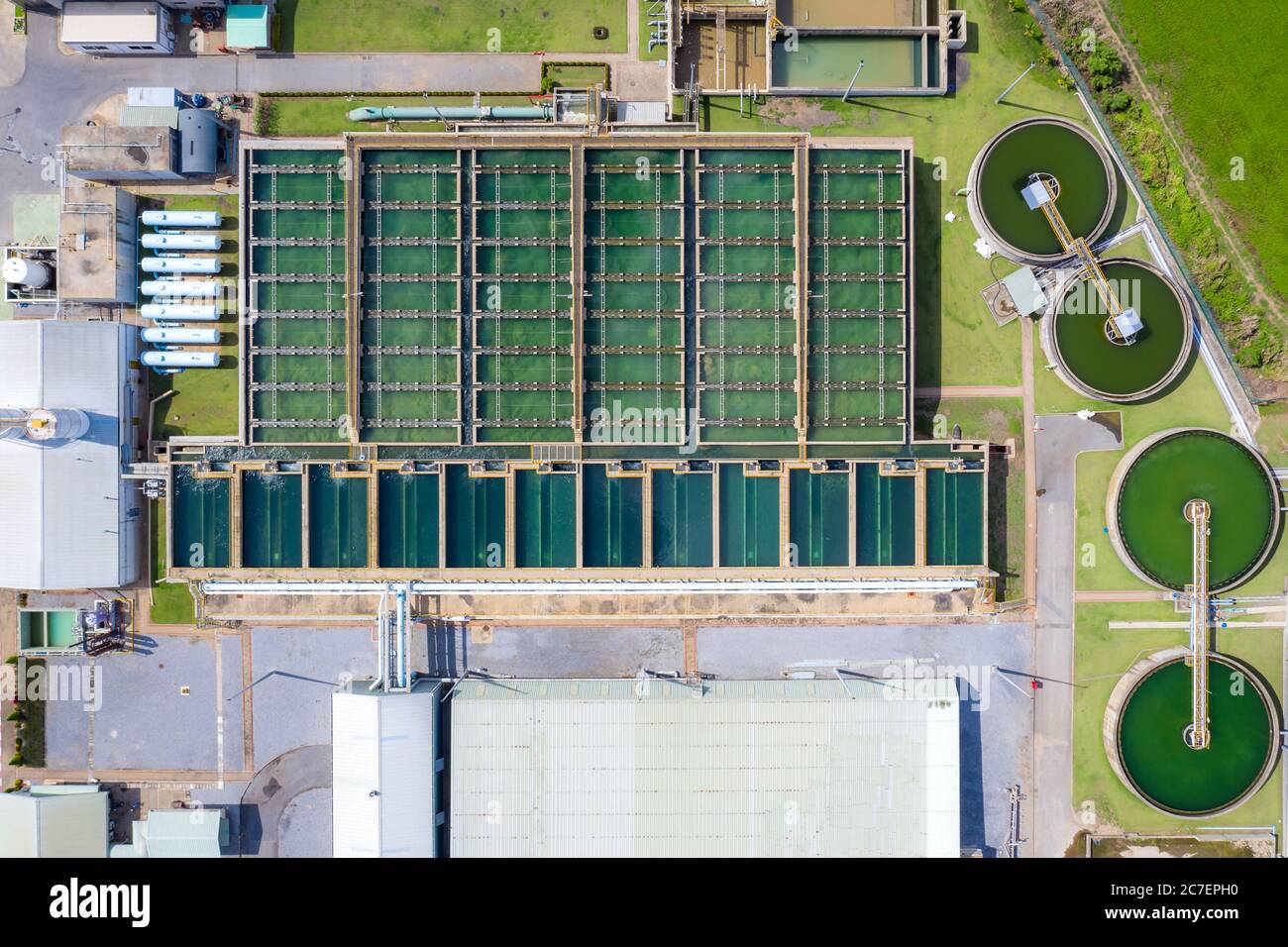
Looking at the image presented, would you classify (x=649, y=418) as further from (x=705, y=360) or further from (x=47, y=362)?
(x=47, y=362)

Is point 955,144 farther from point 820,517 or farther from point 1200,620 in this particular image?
point 1200,620

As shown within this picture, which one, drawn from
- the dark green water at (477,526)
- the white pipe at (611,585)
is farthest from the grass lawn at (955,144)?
the dark green water at (477,526)

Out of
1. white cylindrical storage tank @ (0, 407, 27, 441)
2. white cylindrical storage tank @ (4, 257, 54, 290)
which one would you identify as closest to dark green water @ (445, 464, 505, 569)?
white cylindrical storage tank @ (0, 407, 27, 441)

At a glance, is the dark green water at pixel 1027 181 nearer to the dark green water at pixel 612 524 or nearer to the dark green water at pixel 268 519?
the dark green water at pixel 612 524

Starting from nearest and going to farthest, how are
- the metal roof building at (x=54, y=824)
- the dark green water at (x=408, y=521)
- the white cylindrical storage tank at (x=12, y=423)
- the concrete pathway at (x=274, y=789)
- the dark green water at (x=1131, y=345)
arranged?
the white cylindrical storage tank at (x=12, y=423) → the dark green water at (x=408, y=521) → the metal roof building at (x=54, y=824) → the dark green water at (x=1131, y=345) → the concrete pathway at (x=274, y=789)

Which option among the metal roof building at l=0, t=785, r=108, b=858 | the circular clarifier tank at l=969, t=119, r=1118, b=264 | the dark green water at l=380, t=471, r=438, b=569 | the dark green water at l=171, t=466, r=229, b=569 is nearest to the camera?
the dark green water at l=380, t=471, r=438, b=569

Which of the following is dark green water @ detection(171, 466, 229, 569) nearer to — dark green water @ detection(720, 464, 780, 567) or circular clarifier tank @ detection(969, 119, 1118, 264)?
dark green water @ detection(720, 464, 780, 567)
